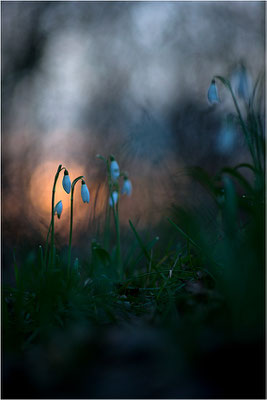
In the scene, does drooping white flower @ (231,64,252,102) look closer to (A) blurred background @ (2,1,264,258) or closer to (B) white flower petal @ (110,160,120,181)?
(B) white flower petal @ (110,160,120,181)

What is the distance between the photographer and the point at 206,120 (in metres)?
8.01

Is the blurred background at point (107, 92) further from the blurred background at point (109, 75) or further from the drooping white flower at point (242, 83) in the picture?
the drooping white flower at point (242, 83)

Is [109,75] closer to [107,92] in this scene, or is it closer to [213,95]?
[107,92]

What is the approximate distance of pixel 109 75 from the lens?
27.8 feet

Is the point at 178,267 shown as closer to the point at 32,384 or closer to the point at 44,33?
the point at 32,384

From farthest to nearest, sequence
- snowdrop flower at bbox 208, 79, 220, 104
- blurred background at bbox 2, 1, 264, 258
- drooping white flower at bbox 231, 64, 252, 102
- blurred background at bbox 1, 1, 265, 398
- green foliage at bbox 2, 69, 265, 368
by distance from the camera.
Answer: blurred background at bbox 2, 1, 264, 258, blurred background at bbox 1, 1, 265, 398, snowdrop flower at bbox 208, 79, 220, 104, drooping white flower at bbox 231, 64, 252, 102, green foliage at bbox 2, 69, 265, 368

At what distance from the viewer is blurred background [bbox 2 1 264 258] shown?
7.81 metres

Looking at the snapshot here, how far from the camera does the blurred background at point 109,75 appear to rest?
25.6 feet

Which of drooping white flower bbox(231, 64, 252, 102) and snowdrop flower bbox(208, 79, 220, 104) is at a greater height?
snowdrop flower bbox(208, 79, 220, 104)

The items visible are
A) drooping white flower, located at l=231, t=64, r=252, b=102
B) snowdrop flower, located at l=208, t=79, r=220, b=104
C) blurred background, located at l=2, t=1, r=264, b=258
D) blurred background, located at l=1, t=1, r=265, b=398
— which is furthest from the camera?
blurred background, located at l=2, t=1, r=264, b=258

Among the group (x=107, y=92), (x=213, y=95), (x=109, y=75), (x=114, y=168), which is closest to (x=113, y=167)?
(x=114, y=168)

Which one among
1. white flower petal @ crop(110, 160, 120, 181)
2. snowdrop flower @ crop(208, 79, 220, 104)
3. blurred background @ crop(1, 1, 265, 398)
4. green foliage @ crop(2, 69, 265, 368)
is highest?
blurred background @ crop(1, 1, 265, 398)

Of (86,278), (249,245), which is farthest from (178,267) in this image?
(249,245)

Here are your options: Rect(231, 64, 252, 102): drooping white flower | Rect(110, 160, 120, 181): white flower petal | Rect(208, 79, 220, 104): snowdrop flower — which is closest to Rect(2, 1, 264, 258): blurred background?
Rect(110, 160, 120, 181): white flower petal
